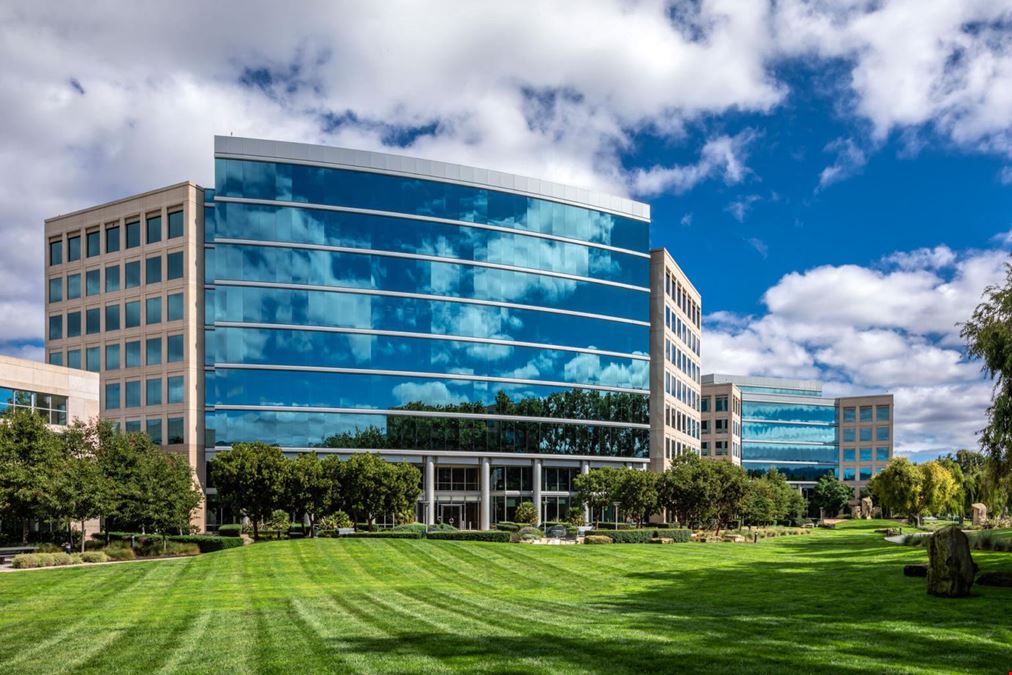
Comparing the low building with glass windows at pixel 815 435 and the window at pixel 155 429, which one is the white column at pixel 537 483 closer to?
the window at pixel 155 429

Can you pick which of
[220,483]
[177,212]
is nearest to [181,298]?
[177,212]

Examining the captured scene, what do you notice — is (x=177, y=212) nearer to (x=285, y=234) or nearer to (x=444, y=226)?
(x=285, y=234)

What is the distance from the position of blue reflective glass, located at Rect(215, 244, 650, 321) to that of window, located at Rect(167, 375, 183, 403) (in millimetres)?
9117

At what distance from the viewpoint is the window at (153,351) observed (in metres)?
68.8

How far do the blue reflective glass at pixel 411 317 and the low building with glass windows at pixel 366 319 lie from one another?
0.49 ft

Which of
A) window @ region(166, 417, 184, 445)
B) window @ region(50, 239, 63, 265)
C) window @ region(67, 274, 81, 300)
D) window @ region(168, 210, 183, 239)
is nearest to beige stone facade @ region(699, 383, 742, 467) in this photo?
window @ region(166, 417, 184, 445)

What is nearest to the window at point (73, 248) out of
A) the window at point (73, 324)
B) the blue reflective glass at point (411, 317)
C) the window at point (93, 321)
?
the window at point (73, 324)

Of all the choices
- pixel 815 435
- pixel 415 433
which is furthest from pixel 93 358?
pixel 815 435

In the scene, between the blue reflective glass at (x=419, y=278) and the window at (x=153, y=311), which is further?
the blue reflective glass at (x=419, y=278)

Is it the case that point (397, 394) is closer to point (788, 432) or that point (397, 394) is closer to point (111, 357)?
point (111, 357)

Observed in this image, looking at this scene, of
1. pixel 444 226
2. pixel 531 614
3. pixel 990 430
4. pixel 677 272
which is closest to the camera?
pixel 531 614

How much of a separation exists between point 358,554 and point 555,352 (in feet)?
142

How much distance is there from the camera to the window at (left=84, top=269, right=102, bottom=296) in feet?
237

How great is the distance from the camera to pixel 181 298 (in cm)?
6794
